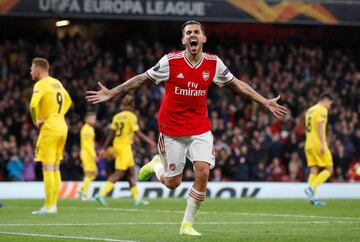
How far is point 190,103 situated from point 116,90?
98 cm

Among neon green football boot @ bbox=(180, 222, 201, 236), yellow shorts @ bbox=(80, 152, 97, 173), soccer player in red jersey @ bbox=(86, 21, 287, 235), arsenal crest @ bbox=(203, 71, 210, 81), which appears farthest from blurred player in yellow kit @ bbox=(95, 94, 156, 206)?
neon green football boot @ bbox=(180, 222, 201, 236)

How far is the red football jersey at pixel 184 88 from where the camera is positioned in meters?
11.7

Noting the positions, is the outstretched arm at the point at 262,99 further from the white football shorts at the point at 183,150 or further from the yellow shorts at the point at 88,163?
the yellow shorts at the point at 88,163

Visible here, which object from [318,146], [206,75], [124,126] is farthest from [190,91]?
[318,146]

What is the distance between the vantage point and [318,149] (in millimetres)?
22047

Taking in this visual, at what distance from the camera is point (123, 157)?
2188 centimetres

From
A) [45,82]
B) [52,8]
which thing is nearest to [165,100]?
[45,82]

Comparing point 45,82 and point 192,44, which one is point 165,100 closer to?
point 192,44

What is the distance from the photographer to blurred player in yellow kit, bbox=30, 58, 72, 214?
1645cm

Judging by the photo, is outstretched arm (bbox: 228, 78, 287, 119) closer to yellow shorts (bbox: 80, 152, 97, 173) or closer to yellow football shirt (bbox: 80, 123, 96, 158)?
yellow shorts (bbox: 80, 152, 97, 173)

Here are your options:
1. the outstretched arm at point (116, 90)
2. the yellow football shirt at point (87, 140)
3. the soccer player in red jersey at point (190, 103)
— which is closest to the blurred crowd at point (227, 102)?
the yellow football shirt at point (87, 140)

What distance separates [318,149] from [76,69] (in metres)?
12.7

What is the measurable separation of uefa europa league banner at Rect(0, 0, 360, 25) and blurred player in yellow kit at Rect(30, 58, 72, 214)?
12.9 m

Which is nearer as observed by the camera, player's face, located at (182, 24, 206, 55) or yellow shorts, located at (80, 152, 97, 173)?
player's face, located at (182, 24, 206, 55)
